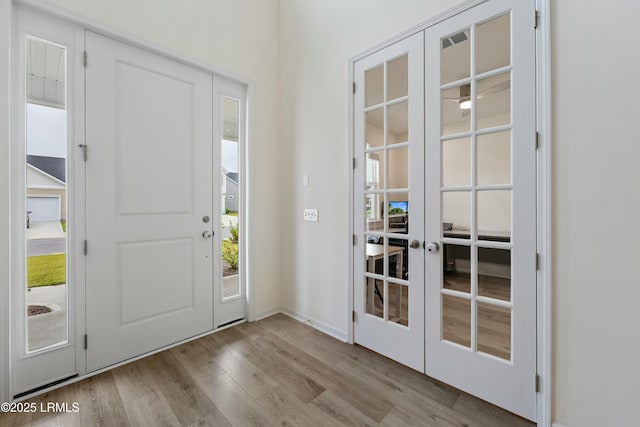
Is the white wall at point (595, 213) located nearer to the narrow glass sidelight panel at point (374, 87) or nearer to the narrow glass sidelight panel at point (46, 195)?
the narrow glass sidelight panel at point (374, 87)

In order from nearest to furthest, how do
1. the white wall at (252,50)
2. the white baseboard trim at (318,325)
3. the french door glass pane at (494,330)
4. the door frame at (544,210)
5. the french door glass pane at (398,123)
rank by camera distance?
the door frame at (544,210)
the french door glass pane at (494,330)
the french door glass pane at (398,123)
the white wall at (252,50)
the white baseboard trim at (318,325)

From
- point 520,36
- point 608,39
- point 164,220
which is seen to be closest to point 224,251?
point 164,220

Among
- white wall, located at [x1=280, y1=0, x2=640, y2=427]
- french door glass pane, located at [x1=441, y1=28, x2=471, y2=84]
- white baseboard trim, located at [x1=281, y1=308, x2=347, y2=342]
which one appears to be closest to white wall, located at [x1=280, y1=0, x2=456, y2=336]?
white baseboard trim, located at [x1=281, y1=308, x2=347, y2=342]

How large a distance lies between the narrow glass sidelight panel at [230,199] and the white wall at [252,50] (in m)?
0.18

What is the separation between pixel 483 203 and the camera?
70.4 inches

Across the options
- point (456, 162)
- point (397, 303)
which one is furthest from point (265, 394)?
point (456, 162)

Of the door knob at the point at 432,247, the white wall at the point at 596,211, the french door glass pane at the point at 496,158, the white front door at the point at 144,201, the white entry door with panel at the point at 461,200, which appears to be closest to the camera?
the white wall at the point at 596,211

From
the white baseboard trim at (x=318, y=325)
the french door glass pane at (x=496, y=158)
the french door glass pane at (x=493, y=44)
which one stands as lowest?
the white baseboard trim at (x=318, y=325)

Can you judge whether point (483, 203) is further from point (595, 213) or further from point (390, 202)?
point (390, 202)

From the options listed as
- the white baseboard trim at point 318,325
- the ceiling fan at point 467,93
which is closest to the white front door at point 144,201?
the white baseboard trim at point 318,325

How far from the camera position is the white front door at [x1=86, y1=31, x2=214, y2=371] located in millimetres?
2004

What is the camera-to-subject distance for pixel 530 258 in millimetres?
1537

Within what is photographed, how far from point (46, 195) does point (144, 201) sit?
0.57 metres

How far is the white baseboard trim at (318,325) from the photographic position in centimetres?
252
